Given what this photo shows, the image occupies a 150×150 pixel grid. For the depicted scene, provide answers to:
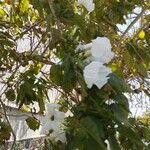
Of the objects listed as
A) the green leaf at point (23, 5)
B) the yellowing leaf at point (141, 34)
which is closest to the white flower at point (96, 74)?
the yellowing leaf at point (141, 34)

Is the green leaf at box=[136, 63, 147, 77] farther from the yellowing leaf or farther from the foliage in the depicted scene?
the yellowing leaf

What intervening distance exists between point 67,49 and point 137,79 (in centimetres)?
103

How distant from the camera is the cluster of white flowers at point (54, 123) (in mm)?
1181

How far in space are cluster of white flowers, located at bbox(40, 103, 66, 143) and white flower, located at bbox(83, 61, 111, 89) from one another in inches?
6.9

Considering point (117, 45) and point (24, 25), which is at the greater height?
point (24, 25)

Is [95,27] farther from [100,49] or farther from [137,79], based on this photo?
[137,79]

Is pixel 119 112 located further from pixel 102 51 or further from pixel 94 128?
pixel 102 51

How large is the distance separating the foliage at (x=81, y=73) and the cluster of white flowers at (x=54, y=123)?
1.0 inches

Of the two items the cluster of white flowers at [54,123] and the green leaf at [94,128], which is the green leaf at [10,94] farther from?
the green leaf at [94,128]

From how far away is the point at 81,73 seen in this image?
1.11 meters

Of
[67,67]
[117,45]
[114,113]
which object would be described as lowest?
[114,113]

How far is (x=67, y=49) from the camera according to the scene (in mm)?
1306

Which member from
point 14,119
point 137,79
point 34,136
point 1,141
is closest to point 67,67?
point 1,141

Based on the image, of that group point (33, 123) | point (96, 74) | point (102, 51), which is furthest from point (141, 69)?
point (33, 123)
